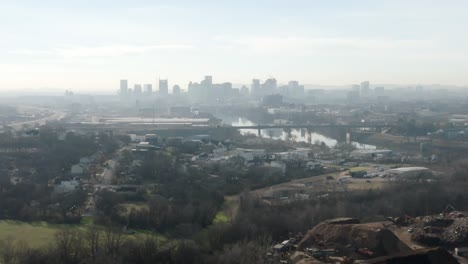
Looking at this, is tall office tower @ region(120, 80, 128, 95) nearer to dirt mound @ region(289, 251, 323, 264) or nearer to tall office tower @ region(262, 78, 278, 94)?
tall office tower @ region(262, 78, 278, 94)

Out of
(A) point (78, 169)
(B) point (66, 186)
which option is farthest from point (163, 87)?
(B) point (66, 186)

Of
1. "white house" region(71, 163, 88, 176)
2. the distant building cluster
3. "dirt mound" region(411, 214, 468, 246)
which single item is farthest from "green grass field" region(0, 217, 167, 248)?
the distant building cluster

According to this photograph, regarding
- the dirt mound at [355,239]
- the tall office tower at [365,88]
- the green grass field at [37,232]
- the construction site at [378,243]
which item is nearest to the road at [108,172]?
the green grass field at [37,232]

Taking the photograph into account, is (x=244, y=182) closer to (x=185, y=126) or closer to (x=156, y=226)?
(x=156, y=226)

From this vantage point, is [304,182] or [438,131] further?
[438,131]

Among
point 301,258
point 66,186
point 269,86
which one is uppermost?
point 269,86

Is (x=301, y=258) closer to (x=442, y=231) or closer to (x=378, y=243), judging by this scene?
(x=378, y=243)

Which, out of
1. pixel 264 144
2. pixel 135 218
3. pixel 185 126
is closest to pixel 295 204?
pixel 135 218
